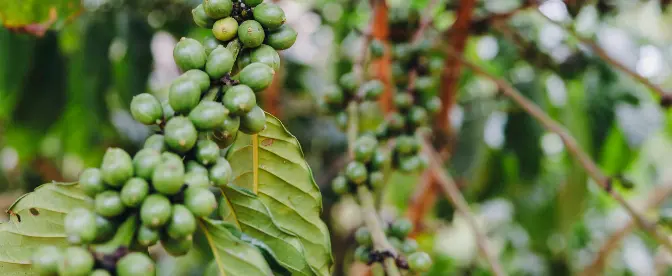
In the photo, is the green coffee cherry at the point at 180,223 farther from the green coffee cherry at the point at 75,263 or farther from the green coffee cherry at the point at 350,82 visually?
the green coffee cherry at the point at 350,82

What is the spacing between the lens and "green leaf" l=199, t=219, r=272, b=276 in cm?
54

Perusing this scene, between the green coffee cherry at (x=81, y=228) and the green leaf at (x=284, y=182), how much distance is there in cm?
26

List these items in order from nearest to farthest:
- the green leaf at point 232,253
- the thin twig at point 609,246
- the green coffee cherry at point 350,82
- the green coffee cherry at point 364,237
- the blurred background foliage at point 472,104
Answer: the green leaf at point 232,253 < the green coffee cherry at point 364,237 < the green coffee cherry at point 350,82 < the blurred background foliage at point 472,104 < the thin twig at point 609,246

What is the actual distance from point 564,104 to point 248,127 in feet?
4.22

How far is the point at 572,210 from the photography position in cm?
157

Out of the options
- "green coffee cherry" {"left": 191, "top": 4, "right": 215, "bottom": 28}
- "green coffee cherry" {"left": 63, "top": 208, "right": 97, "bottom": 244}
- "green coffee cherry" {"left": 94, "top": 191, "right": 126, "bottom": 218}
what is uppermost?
"green coffee cherry" {"left": 191, "top": 4, "right": 215, "bottom": 28}

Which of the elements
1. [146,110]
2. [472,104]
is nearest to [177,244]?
[146,110]

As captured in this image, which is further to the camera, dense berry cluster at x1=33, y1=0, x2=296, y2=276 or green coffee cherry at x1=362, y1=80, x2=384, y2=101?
green coffee cherry at x1=362, y1=80, x2=384, y2=101

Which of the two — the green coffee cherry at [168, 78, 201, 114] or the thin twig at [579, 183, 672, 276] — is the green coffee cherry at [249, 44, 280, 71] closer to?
the green coffee cherry at [168, 78, 201, 114]

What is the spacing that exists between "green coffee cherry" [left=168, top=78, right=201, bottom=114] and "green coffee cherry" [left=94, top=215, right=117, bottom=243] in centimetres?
14

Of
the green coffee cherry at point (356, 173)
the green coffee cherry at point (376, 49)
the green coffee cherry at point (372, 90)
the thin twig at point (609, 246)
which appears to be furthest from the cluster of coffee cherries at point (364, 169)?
the thin twig at point (609, 246)

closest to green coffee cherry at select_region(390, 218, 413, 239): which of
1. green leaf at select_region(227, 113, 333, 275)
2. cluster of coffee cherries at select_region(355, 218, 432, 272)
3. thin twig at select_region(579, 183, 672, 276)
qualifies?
cluster of coffee cherries at select_region(355, 218, 432, 272)

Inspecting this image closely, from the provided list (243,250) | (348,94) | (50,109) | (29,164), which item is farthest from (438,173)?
(29,164)

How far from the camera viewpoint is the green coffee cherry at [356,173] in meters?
0.89
